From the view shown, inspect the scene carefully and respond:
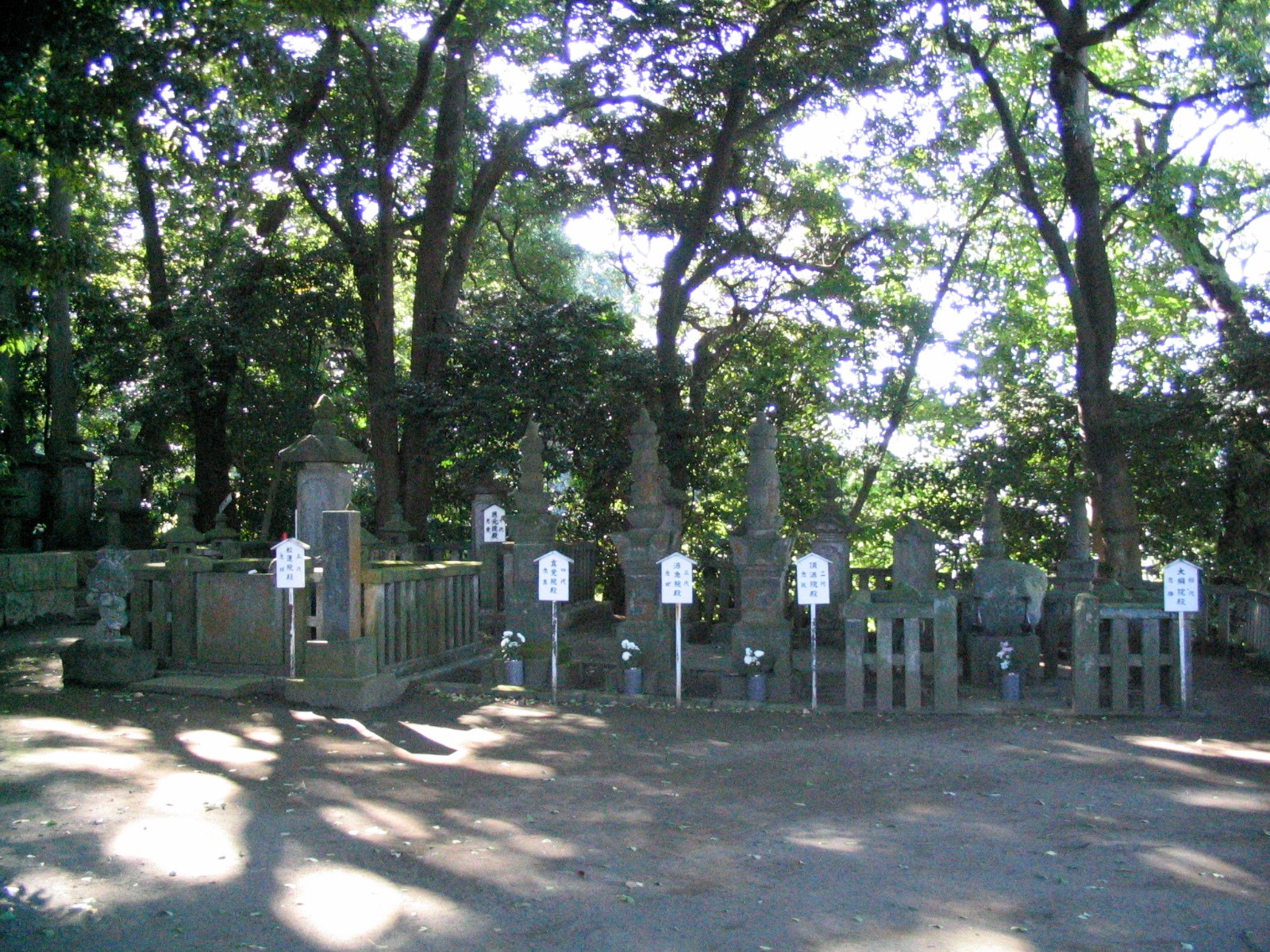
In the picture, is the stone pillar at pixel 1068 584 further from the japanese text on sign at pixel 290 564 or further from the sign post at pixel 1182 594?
the japanese text on sign at pixel 290 564

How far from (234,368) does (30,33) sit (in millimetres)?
13873

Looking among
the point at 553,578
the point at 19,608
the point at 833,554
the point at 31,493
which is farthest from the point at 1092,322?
the point at 31,493

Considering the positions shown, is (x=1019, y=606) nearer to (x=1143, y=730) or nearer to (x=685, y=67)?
(x=1143, y=730)

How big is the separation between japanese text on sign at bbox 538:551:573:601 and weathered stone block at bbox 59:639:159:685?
4.40 m

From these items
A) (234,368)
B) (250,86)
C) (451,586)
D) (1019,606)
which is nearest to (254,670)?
(451,586)

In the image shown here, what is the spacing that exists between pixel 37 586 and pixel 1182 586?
1704 centimetres

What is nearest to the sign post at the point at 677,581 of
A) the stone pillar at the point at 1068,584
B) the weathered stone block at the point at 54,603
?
the stone pillar at the point at 1068,584

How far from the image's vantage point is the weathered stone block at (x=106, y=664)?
11.3 meters

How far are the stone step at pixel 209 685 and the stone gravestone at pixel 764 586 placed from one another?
5.11 m

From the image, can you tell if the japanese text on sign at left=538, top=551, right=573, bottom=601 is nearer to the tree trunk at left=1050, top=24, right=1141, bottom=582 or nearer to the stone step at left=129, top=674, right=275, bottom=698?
the stone step at left=129, top=674, right=275, bottom=698

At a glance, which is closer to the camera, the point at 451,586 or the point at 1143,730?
the point at 1143,730

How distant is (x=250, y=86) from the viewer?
10.4 meters

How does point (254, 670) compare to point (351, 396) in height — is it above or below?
below

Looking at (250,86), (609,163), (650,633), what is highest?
(609,163)
